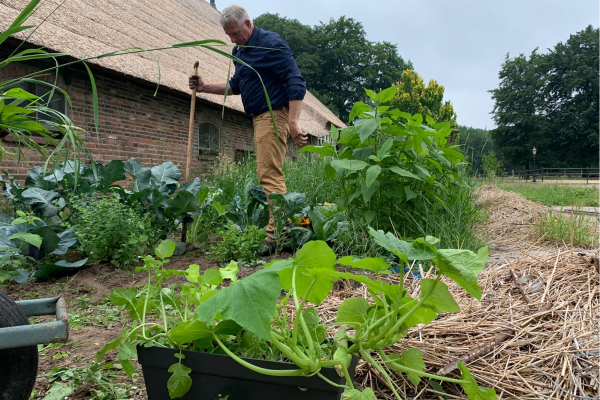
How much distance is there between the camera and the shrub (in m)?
2.62

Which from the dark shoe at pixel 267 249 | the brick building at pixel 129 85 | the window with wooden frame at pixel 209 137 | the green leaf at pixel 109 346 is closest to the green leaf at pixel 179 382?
the green leaf at pixel 109 346

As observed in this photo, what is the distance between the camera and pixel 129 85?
24.1 feet

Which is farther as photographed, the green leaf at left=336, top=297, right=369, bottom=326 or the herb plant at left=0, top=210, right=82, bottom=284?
the herb plant at left=0, top=210, right=82, bottom=284

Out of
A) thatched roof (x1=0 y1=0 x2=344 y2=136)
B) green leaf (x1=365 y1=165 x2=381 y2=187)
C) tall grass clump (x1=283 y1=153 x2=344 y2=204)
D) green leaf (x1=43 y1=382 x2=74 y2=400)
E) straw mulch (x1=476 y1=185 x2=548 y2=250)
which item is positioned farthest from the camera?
thatched roof (x1=0 y1=0 x2=344 y2=136)

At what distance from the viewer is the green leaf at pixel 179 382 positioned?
83cm

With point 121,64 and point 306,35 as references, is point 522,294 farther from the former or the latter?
point 306,35

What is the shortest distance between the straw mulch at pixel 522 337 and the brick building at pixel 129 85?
3.64m

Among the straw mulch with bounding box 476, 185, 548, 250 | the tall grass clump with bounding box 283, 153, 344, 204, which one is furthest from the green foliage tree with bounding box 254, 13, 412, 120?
the tall grass clump with bounding box 283, 153, 344, 204

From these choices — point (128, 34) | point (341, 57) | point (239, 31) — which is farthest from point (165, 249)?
point (341, 57)

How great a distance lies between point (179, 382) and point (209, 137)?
9452 mm

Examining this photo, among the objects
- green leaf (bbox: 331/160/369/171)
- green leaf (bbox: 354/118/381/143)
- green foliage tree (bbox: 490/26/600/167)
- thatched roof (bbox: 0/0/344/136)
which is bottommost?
green leaf (bbox: 331/160/369/171)

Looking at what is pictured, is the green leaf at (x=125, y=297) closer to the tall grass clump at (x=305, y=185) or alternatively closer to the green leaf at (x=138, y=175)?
the green leaf at (x=138, y=175)

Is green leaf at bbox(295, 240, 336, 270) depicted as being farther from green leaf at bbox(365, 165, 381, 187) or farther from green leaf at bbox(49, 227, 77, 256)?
green leaf at bbox(49, 227, 77, 256)

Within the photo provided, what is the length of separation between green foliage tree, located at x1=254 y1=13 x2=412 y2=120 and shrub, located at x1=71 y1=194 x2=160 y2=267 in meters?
36.6
